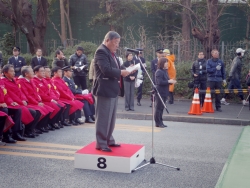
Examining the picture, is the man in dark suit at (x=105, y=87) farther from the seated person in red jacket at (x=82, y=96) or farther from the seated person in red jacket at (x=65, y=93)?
the seated person in red jacket at (x=82, y=96)

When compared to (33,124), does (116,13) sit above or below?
above

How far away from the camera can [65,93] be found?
11.3m

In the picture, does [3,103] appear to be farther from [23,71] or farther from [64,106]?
[64,106]

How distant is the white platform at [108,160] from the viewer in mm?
6695

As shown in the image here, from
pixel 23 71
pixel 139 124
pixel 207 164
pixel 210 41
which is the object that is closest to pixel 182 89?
pixel 210 41

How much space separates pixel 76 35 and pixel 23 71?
2186 cm

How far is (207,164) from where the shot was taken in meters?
7.41

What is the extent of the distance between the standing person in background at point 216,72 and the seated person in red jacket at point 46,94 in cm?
575

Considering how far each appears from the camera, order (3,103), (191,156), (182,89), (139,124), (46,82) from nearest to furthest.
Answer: (191,156)
(3,103)
(46,82)
(139,124)
(182,89)

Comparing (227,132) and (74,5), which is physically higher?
(74,5)

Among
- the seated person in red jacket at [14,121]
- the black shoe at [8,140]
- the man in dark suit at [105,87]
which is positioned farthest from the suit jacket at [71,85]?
the man in dark suit at [105,87]

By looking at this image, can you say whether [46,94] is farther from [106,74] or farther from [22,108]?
[106,74]

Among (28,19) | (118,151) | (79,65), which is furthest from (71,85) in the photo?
(28,19)

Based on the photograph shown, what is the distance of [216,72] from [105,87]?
8044 mm
